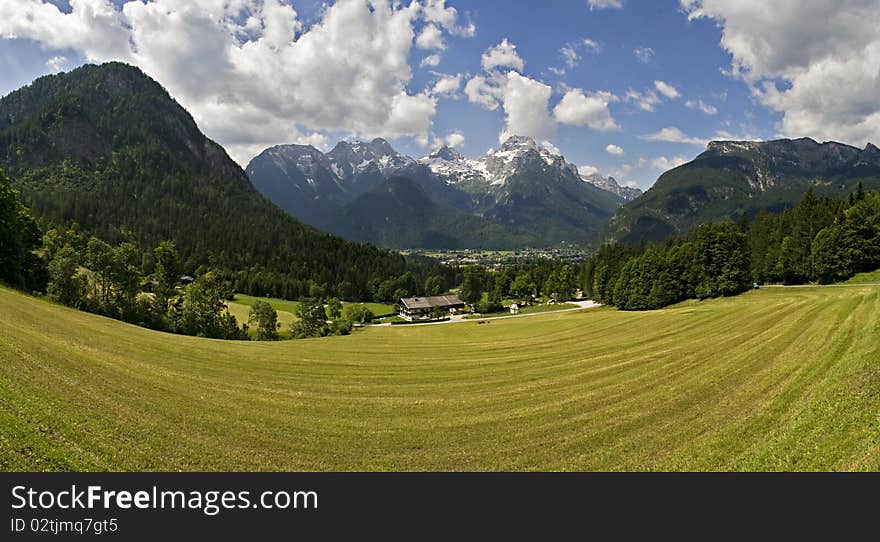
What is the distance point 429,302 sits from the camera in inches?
5340

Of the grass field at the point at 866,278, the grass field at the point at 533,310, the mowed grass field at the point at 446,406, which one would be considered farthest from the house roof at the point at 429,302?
the mowed grass field at the point at 446,406

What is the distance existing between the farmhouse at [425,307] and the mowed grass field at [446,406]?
317ft

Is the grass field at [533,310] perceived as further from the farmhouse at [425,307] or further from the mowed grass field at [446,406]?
the mowed grass field at [446,406]

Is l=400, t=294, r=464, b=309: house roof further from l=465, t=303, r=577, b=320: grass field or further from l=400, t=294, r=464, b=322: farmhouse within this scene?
l=465, t=303, r=577, b=320: grass field

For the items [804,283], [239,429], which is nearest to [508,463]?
[239,429]

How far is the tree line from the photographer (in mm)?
66062

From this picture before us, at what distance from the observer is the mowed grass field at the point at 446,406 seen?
12.9 meters

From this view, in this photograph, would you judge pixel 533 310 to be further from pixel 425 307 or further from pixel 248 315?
pixel 248 315

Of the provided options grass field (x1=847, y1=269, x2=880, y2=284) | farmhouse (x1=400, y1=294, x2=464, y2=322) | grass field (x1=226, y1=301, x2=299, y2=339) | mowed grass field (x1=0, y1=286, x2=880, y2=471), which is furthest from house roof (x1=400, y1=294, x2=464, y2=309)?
mowed grass field (x1=0, y1=286, x2=880, y2=471)

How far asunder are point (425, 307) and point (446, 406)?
110806 millimetres

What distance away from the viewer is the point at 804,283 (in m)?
74.0

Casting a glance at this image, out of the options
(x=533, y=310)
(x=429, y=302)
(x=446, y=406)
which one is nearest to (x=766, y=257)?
(x=533, y=310)
